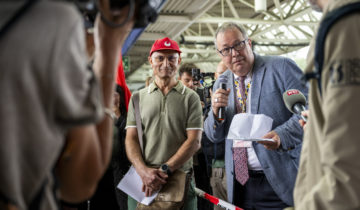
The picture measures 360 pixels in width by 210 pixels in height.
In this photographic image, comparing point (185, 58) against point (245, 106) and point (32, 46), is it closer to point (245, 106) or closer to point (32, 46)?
point (245, 106)

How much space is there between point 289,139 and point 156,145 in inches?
45.6

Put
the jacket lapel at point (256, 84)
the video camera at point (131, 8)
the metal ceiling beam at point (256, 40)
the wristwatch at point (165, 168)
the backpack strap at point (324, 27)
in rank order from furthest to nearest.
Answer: the metal ceiling beam at point (256, 40) → the wristwatch at point (165, 168) → the jacket lapel at point (256, 84) → the backpack strap at point (324, 27) → the video camera at point (131, 8)

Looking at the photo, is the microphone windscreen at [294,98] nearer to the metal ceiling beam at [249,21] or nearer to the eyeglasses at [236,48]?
the eyeglasses at [236,48]

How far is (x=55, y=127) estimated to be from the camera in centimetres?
77

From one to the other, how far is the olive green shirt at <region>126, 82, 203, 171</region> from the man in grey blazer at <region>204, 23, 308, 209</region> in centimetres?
23

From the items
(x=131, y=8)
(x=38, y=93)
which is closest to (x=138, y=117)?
(x=131, y=8)

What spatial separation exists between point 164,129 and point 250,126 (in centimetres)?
82

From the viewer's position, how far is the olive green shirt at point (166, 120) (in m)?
2.94

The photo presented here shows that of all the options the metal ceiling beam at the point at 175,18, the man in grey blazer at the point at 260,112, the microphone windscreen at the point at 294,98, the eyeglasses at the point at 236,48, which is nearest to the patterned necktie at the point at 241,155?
the man in grey blazer at the point at 260,112

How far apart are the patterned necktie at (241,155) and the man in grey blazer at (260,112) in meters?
0.01

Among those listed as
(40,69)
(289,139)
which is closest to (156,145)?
(289,139)

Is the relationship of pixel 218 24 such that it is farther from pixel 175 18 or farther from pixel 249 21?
pixel 175 18

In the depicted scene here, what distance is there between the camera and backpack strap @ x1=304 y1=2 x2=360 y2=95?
3.34ft

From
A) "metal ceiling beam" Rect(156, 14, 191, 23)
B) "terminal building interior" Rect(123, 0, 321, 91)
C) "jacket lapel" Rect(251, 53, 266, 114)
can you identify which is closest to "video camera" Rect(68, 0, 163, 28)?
"jacket lapel" Rect(251, 53, 266, 114)
